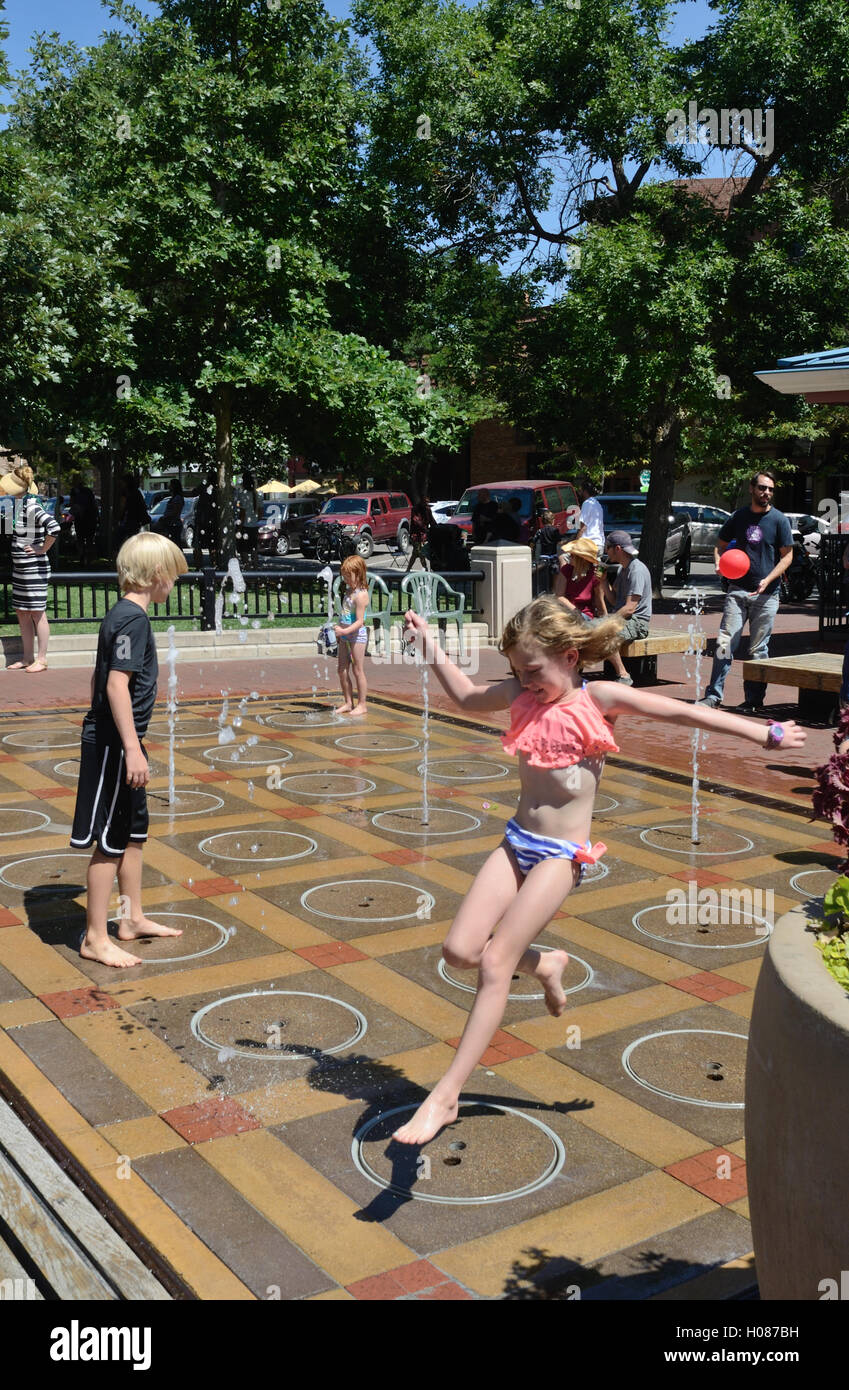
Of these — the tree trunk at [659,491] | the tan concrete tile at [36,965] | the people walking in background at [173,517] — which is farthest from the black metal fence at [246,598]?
the people walking in background at [173,517]

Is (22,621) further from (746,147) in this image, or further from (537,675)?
(746,147)

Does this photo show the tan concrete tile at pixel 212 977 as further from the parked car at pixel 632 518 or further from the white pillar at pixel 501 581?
the parked car at pixel 632 518

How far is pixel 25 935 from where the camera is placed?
580 cm

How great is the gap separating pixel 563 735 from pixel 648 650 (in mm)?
9217

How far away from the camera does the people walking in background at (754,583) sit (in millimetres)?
11367

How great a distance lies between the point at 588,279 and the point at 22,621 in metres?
12.6

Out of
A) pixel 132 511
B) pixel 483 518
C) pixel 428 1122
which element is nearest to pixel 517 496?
pixel 483 518

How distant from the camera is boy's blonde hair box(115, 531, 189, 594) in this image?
5.36m

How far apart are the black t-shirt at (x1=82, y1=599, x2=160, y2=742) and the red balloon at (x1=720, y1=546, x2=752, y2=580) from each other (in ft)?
22.1

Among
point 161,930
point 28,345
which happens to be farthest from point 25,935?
point 28,345

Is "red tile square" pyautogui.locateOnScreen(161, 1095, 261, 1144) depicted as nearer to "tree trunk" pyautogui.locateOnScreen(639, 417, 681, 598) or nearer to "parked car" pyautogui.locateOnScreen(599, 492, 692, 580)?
"tree trunk" pyautogui.locateOnScreen(639, 417, 681, 598)

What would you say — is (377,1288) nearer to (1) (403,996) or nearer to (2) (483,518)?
(1) (403,996)

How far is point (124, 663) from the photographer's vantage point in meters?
5.32

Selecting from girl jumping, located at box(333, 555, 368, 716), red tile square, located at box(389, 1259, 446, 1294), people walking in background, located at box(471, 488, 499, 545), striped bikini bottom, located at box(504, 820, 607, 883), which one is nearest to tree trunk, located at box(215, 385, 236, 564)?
people walking in background, located at box(471, 488, 499, 545)
